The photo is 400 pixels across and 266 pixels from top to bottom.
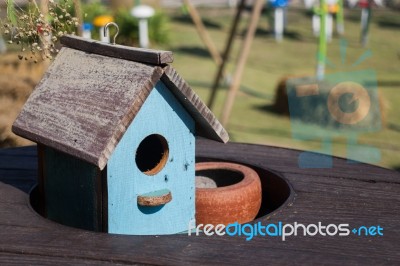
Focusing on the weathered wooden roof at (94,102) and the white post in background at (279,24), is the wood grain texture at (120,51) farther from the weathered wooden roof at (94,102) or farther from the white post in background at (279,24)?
the white post in background at (279,24)

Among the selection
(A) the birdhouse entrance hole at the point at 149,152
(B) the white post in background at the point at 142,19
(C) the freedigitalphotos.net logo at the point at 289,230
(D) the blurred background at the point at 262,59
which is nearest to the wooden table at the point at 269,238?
(C) the freedigitalphotos.net logo at the point at 289,230

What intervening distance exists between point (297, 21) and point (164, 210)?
12.9 meters

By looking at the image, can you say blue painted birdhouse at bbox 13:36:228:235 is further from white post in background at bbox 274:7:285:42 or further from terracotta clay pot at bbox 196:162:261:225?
white post in background at bbox 274:7:285:42

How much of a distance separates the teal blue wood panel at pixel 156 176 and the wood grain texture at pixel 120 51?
112 mm

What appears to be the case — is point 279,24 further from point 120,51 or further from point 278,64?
point 120,51

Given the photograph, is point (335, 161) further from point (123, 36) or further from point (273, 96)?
point (123, 36)

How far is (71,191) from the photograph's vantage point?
2277mm

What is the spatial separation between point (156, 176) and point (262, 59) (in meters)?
8.54

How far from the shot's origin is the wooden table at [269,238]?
1.90 m

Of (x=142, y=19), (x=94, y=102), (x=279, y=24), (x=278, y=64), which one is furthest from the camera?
(x=279, y=24)

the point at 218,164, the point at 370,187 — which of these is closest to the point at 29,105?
the point at 218,164

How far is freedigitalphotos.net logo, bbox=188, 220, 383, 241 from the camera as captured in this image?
6.78 ft

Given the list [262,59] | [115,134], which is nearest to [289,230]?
[115,134]

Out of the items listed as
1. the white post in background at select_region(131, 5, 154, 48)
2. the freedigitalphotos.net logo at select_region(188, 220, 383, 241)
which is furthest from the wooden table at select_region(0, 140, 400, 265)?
the white post in background at select_region(131, 5, 154, 48)
